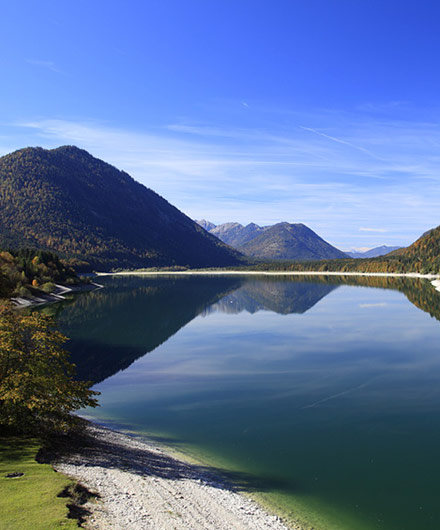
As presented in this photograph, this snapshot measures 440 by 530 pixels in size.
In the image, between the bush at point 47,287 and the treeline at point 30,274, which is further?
the bush at point 47,287

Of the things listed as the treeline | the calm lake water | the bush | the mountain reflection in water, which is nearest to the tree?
the calm lake water

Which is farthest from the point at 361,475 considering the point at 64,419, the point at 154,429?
the point at 64,419

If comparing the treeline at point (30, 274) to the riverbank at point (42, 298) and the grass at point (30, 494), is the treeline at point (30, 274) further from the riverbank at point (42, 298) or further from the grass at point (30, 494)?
the grass at point (30, 494)

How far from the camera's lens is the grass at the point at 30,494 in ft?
43.6

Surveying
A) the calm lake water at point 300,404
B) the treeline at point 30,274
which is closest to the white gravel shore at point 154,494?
the calm lake water at point 300,404

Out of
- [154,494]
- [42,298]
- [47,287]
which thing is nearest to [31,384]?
[154,494]

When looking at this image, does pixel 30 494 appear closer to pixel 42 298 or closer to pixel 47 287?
pixel 42 298

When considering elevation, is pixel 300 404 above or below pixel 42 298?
below

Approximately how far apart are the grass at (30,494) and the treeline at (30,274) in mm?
63957

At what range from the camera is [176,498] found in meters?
17.0

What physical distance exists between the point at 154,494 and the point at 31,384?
8163 millimetres

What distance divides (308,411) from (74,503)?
63.7ft

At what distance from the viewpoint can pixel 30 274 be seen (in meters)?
126

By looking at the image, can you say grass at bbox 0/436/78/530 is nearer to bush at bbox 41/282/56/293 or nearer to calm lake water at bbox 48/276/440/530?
calm lake water at bbox 48/276/440/530
